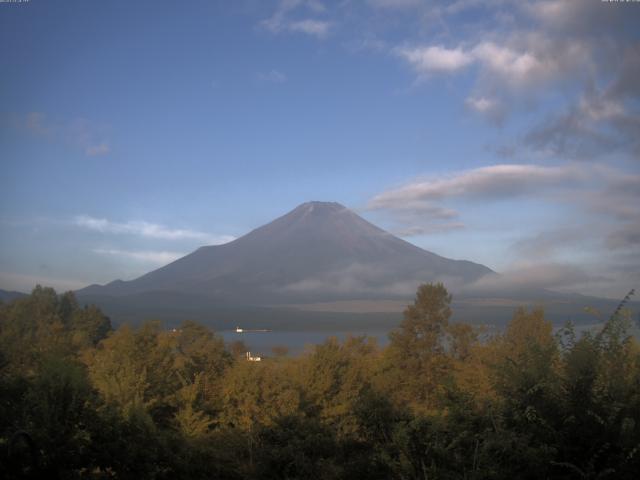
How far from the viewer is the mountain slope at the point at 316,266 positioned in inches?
5797

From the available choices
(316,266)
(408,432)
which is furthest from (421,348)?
(316,266)

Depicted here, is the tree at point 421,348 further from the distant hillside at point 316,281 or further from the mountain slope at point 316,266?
the mountain slope at point 316,266

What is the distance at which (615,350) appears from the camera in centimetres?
641

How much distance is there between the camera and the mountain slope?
14725 cm

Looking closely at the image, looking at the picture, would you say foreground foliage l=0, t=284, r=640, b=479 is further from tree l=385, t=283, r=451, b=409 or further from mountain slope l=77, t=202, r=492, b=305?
mountain slope l=77, t=202, r=492, b=305

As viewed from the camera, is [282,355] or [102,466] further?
[282,355]

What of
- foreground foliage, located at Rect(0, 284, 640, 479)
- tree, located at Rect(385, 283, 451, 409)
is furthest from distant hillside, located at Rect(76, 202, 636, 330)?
foreground foliage, located at Rect(0, 284, 640, 479)

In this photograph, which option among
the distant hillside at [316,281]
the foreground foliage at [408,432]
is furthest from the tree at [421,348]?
the distant hillside at [316,281]

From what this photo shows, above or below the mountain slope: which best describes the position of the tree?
below

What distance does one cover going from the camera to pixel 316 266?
150 metres

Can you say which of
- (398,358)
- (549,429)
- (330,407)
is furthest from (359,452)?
(398,358)

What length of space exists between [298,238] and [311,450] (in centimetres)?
15309

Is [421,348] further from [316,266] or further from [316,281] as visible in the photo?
[316,266]

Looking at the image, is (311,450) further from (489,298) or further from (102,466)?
(489,298)
